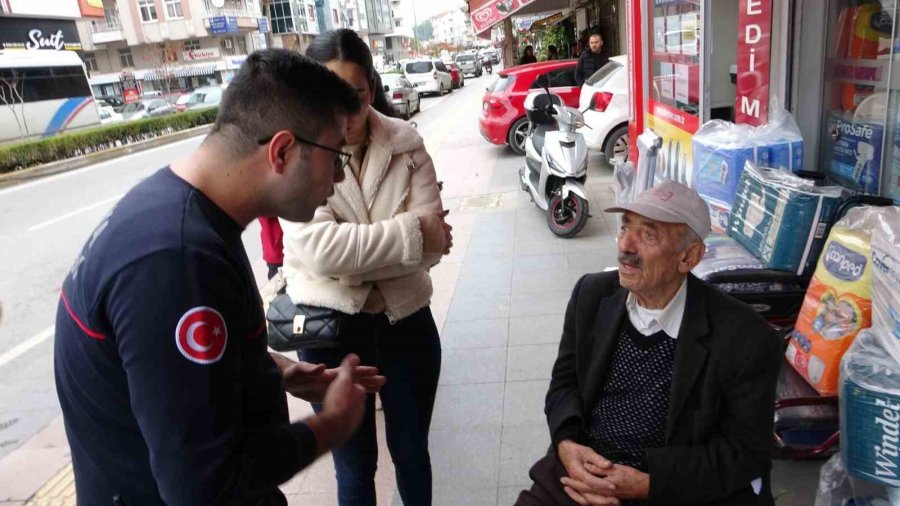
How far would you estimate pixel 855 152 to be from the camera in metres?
2.94

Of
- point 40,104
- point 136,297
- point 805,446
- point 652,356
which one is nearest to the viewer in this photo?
point 136,297

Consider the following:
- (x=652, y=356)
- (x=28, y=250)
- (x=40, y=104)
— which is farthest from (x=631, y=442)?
(x=40, y=104)

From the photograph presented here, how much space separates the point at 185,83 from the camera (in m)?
43.5

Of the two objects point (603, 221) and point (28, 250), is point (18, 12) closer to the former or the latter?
point (28, 250)

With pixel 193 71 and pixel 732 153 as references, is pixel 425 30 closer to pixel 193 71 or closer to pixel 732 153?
pixel 193 71

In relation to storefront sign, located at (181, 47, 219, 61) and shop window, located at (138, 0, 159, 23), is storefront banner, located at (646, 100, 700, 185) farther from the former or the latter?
shop window, located at (138, 0, 159, 23)

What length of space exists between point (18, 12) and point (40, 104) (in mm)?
9388

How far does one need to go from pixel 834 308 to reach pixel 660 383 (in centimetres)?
88

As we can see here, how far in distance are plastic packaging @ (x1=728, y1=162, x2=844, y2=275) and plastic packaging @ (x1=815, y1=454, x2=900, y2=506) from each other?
2.47 feet

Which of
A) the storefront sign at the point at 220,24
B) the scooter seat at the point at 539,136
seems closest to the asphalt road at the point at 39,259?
the scooter seat at the point at 539,136

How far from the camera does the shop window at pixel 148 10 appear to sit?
4131 centimetres

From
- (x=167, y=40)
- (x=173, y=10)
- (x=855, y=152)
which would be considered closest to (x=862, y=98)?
(x=855, y=152)

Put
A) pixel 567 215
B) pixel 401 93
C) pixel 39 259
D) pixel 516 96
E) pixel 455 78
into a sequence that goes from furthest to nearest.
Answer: pixel 455 78 < pixel 401 93 < pixel 516 96 < pixel 39 259 < pixel 567 215

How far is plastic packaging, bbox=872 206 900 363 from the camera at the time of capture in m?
1.86
